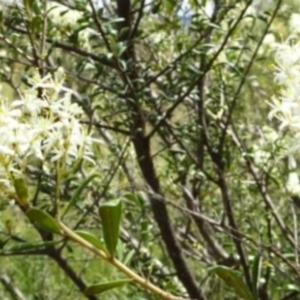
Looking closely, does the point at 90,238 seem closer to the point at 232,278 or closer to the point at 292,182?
the point at 232,278

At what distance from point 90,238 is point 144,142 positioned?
36.3 inches

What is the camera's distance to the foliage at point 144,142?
3.64 feet

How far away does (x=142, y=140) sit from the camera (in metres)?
1.98

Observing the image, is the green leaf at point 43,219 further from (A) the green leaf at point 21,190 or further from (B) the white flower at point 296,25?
(B) the white flower at point 296,25

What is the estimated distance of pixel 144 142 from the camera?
1.98 m

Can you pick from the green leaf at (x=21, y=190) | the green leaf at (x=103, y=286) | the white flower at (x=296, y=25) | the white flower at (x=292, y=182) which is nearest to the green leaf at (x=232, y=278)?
the green leaf at (x=103, y=286)

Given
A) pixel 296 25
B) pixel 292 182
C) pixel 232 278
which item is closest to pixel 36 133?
pixel 232 278

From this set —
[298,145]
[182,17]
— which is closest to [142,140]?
[182,17]

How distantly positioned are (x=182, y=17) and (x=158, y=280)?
2.25 ft

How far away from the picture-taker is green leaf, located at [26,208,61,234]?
3.38ft

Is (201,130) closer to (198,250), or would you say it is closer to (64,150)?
(198,250)

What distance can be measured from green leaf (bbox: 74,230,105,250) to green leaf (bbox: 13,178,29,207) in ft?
0.25

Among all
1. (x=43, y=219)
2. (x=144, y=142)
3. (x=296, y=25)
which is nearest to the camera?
(x=43, y=219)

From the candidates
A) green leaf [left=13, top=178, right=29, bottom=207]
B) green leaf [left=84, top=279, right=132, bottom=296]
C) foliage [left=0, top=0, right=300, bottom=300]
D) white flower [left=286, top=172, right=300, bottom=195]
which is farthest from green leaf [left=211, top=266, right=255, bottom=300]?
white flower [left=286, top=172, right=300, bottom=195]
